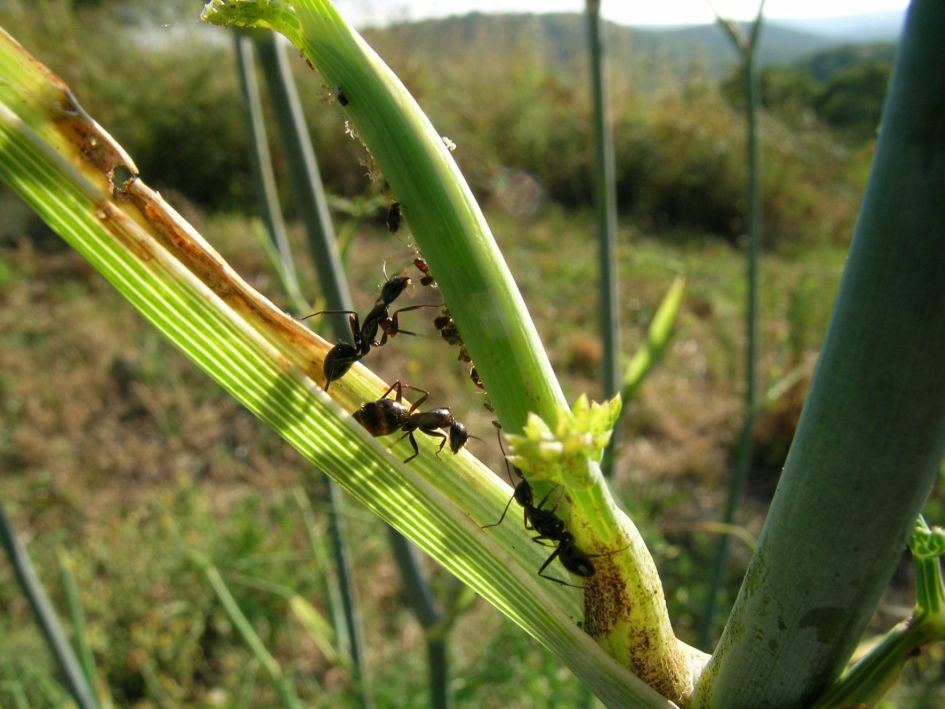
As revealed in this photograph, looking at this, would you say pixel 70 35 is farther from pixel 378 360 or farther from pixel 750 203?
pixel 750 203

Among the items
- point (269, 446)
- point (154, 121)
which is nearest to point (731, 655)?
point (269, 446)

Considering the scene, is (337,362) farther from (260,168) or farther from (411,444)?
(260,168)

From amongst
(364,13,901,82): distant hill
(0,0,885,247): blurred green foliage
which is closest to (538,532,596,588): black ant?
(0,0,885,247): blurred green foliage

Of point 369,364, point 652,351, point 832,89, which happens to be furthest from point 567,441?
point 832,89

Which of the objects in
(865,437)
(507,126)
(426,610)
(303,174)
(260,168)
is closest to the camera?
(865,437)

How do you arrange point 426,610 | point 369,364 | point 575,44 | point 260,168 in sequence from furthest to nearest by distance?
point 575,44
point 369,364
point 260,168
point 426,610

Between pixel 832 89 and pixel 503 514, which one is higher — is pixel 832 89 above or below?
above
